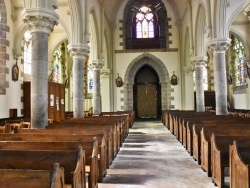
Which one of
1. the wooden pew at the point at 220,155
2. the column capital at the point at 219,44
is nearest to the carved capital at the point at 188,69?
the column capital at the point at 219,44

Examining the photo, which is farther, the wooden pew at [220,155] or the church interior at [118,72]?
the church interior at [118,72]

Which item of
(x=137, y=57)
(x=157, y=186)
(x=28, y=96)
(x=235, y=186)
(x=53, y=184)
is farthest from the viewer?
(x=137, y=57)

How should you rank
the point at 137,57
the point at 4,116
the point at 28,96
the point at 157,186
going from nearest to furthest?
the point at 157,186 < the point at 4,116 < the point at 28,96 < the point at 137,57

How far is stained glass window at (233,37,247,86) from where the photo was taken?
68.6 feet

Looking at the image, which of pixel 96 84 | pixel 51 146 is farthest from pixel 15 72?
pixel 51 146

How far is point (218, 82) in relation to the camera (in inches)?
467

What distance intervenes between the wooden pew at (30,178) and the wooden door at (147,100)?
2195 centimetres

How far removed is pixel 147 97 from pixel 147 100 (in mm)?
255

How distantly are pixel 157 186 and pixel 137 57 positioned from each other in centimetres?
1800

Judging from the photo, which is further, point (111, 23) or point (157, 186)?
point (111, 23)

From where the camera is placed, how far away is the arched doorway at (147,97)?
24344 mm

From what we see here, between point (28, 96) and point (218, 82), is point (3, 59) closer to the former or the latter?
point (28, 96)

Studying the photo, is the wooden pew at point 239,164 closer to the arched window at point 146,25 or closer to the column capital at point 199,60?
the column capital at point 199,60

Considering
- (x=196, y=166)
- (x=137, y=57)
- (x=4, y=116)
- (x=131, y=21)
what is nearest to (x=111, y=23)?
(x=131, y=21)
